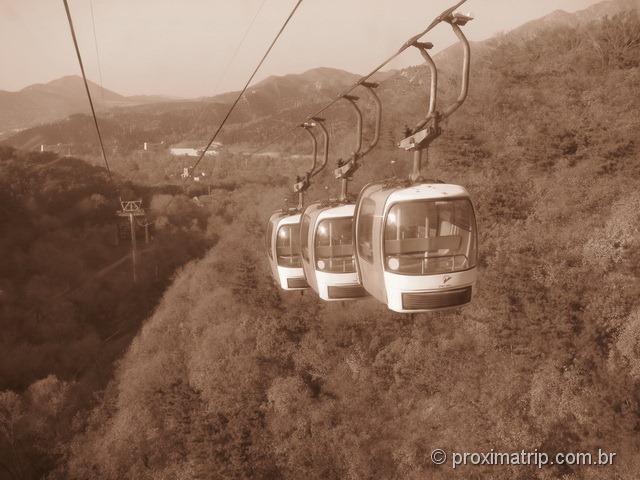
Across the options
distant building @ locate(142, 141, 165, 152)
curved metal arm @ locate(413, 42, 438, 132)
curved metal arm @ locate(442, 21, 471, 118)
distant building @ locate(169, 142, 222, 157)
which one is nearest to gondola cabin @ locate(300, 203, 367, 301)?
curved metal arm @ locate(413, 42, 438, 132)

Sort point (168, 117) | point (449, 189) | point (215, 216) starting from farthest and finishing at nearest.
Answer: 1. point (168, 117)
2. point (215, 216)
3. point (449, 189)

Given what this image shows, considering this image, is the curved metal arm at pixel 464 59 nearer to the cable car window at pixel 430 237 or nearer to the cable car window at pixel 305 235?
the cable car window at pixel 430 237

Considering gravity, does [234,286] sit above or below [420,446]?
above

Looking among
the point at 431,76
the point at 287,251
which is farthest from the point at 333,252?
the point at 431,76

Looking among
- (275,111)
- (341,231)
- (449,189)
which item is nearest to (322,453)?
(341,231)

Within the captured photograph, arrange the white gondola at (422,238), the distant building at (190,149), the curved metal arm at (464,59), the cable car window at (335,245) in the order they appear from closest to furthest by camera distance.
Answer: the curved metal arm at (464,59), the white gondola at (422,238), the cable car window at (335,245), the distant building at (190,149)

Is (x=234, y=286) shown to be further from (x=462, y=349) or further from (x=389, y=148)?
(x=462, y=349)

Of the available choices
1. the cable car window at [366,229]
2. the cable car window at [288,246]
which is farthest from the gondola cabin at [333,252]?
the cable car window at [288,246]

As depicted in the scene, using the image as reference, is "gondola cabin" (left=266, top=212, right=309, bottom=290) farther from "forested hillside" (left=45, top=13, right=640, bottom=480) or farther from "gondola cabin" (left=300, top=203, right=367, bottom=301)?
"forested hillside" (left=45, top=13, right=640, bottom=480)
